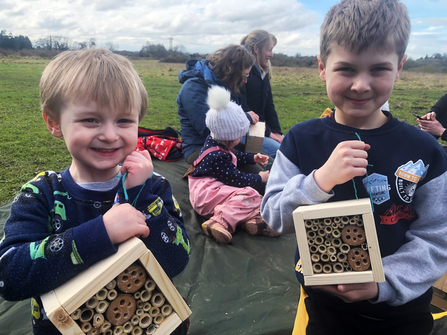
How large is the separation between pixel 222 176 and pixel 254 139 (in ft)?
3.87

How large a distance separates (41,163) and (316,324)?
684cm

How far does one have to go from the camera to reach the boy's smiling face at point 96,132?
4.84 ft

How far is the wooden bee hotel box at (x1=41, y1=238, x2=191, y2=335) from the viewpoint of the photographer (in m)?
1.19

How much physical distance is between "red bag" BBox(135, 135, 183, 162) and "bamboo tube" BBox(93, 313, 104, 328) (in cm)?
423

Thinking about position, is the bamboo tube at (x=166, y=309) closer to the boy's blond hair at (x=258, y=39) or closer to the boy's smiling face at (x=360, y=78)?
the boy's smiling face at (x=360, y=78)

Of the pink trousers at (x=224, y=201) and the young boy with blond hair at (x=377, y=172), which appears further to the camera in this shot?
the pink trousers at (x=224, y=201)

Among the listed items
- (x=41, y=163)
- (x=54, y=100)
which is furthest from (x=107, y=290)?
(x=41, y=163)

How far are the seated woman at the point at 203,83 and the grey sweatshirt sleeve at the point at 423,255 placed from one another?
11.4 ft

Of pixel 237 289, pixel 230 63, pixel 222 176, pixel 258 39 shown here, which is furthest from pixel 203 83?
pixel 237 289

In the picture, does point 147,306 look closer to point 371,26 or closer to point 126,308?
point 126,308

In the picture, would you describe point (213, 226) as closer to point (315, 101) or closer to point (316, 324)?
point (316, 324)

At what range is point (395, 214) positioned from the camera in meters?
1.66

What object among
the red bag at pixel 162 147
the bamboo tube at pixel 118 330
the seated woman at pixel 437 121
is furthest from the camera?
the red bag at pixel 162 147

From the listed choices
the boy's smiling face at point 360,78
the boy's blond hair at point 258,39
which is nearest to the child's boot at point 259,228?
the boy's smiling face at point 360,78
